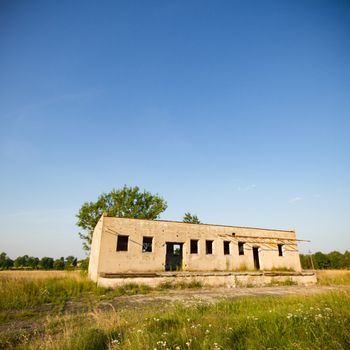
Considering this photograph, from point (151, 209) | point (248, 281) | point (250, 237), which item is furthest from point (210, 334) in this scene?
point (151, 209)

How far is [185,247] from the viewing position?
15547 millimetres

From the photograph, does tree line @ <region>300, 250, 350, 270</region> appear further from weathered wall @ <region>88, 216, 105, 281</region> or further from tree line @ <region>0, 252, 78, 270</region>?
tree line @ <region>0, 252, 78, 270</region>

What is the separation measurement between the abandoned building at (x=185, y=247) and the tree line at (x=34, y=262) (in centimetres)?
7547

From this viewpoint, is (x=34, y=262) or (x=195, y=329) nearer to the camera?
(x=195, y=329)

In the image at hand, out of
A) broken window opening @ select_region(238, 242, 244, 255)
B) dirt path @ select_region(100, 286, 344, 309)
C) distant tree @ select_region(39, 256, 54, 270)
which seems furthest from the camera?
distant tree @ select_region(39, 256, 54, 270)

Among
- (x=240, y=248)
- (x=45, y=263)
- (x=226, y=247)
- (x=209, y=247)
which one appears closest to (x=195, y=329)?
(x=209, y=247)

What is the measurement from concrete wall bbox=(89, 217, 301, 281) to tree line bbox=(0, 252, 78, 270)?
7637 cm

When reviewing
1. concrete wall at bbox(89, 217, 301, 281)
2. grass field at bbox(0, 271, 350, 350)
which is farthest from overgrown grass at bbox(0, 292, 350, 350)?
concrete wall at bbox(89, 217, 301, 281)

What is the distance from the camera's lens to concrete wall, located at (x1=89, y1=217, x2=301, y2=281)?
13516mm

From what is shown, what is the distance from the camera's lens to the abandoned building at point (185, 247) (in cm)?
1356

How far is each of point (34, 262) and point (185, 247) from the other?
3714 inches

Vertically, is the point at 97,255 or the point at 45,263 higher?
the point at 97,255

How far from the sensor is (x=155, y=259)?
47.0ft

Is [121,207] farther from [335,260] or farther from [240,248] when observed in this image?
[335,260]
